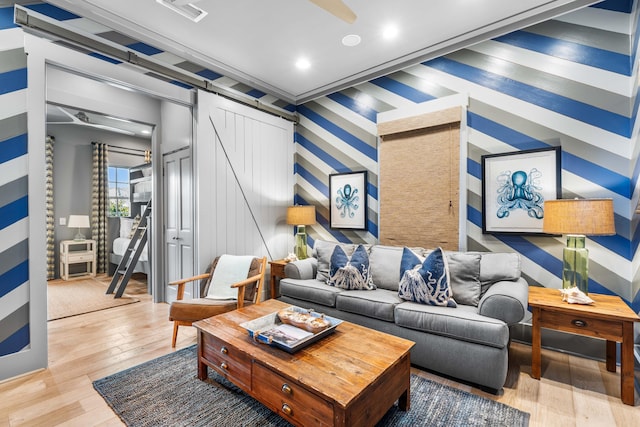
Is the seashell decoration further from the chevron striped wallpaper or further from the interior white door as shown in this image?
the interior white door

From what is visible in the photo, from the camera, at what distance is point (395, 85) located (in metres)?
3.57

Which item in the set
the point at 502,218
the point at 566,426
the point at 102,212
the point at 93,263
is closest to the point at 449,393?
the point at 566,426

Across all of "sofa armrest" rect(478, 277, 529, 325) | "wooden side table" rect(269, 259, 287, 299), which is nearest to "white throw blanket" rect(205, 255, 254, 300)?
"wooden side table" rect(269, 259, 287, 299)

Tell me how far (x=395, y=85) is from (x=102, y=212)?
625 centimetres

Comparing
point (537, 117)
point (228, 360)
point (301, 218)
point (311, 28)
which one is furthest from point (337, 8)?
point (301, 218)

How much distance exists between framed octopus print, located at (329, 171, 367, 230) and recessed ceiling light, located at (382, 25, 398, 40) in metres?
1.51

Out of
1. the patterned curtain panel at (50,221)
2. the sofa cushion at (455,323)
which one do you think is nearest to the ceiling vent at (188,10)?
the sofa cushion at (455,323)

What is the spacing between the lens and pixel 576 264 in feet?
7.52

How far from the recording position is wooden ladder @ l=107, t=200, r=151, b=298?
455cm

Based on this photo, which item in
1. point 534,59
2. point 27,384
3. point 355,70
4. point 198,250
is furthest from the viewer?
point 355,70

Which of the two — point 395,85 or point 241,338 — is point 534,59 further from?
point 241,338

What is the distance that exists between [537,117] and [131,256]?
19.4ft

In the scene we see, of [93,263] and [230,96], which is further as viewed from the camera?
[93,263]

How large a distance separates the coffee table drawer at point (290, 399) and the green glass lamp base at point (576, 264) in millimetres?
2162
